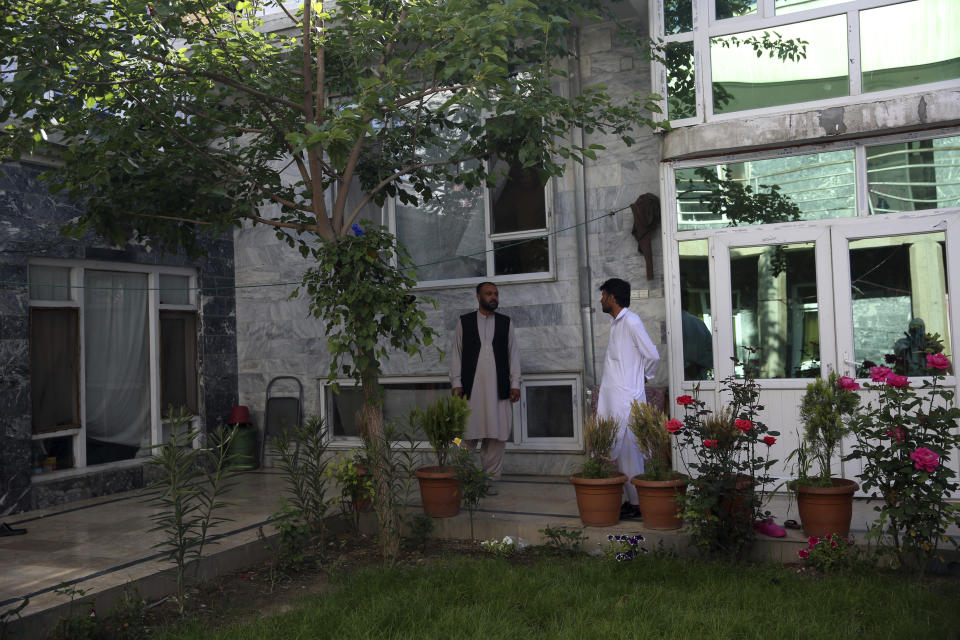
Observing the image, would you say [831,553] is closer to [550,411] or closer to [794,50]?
[550,411]

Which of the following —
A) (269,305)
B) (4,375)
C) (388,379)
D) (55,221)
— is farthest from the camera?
(269,305)

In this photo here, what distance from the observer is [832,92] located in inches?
259

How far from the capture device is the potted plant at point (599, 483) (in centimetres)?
541

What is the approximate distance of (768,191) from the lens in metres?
6.80

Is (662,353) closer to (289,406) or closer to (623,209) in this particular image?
(623,209)

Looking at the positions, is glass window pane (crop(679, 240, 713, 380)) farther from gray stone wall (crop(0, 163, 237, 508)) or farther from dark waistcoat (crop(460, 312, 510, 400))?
gray stone wall (crop(0, 163, 237, 508))

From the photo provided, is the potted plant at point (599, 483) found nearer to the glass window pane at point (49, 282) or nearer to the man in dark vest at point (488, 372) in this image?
the man in dark vest at point (488, 372)

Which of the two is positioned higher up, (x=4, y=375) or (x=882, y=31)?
(x=882, y=31)

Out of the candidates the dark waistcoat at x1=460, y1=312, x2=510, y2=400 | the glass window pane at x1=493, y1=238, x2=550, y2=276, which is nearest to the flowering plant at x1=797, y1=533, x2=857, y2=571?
the dark waistcoat at x1=460, y1=312, x2=510, y2=400

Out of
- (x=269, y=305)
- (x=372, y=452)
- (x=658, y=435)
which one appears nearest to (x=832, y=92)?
(x=658, y=435)

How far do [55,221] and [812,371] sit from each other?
6702 millimetres

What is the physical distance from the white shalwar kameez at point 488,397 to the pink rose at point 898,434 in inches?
136

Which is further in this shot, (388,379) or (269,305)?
(269,305)

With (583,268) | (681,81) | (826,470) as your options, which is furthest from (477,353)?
(826,470)
